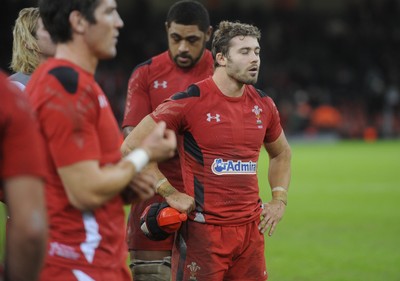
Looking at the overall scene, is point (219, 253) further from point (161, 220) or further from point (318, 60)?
point (318, 60)

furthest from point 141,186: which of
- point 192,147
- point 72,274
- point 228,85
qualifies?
point 228,85

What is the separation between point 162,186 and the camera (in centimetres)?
584

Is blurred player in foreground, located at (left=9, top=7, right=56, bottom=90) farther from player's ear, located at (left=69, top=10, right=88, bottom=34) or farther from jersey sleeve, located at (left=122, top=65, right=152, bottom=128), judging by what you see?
player's ear, located at (left=69, top=10, right=88, bottom=34)

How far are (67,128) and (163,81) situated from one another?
3477 mm

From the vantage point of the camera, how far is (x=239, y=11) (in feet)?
125

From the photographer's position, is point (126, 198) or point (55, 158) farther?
point (126, 198)

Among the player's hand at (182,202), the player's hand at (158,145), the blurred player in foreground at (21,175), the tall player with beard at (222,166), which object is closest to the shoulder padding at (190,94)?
the tall player with beard at (222,166)

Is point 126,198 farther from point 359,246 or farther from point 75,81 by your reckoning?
point 359,246

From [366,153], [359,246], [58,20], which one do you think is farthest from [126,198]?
[366,153]

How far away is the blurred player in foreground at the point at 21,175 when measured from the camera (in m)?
3.08

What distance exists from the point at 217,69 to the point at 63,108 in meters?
2.43

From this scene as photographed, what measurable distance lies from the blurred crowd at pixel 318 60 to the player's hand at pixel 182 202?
26.3m

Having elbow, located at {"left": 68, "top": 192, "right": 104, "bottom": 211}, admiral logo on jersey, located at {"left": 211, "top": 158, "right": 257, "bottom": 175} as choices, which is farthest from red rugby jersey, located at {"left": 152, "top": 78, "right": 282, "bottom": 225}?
elbow, located at {"left": 68, "top": 192, "right": 104, "bottom": 211}

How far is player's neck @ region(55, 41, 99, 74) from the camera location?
382 centimetres
